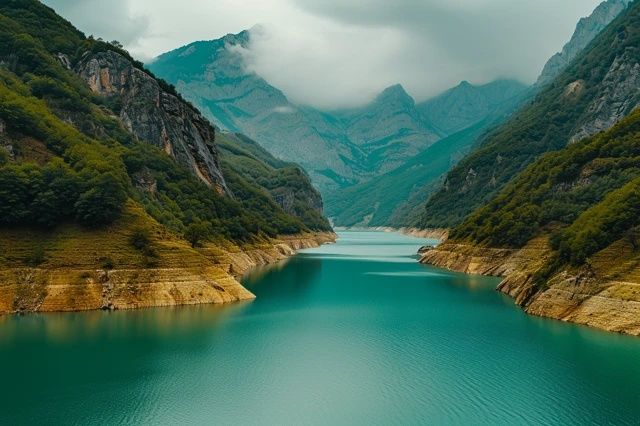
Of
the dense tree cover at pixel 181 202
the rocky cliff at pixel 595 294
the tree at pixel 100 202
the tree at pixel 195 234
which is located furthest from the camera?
the dense tree cover at pixel 181 202

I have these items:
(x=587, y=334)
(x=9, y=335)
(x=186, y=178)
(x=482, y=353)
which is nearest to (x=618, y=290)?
(x=587, y=334)

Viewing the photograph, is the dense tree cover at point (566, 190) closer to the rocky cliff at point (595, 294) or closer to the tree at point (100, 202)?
the rocky cliff at point (595, 294)

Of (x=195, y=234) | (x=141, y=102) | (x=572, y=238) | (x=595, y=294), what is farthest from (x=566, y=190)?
(x=141, y=102)

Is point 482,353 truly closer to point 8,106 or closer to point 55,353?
point 55,353

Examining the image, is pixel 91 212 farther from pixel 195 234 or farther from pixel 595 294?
pixel 595 294

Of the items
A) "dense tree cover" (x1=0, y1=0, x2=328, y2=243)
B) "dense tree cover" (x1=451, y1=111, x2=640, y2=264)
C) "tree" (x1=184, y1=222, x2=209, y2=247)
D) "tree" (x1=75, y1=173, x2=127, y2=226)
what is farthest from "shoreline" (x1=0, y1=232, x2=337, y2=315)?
"dense tree cover" (x1=451, y1=111, x2=640, y2=264)

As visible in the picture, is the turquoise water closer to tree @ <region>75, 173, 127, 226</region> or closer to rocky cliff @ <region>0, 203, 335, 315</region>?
rocky cliff @ <region>0, 203, 335, 315</region>

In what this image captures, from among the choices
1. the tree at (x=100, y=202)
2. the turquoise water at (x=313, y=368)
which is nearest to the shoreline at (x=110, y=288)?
the turquoise water at (x=313, y=368)
